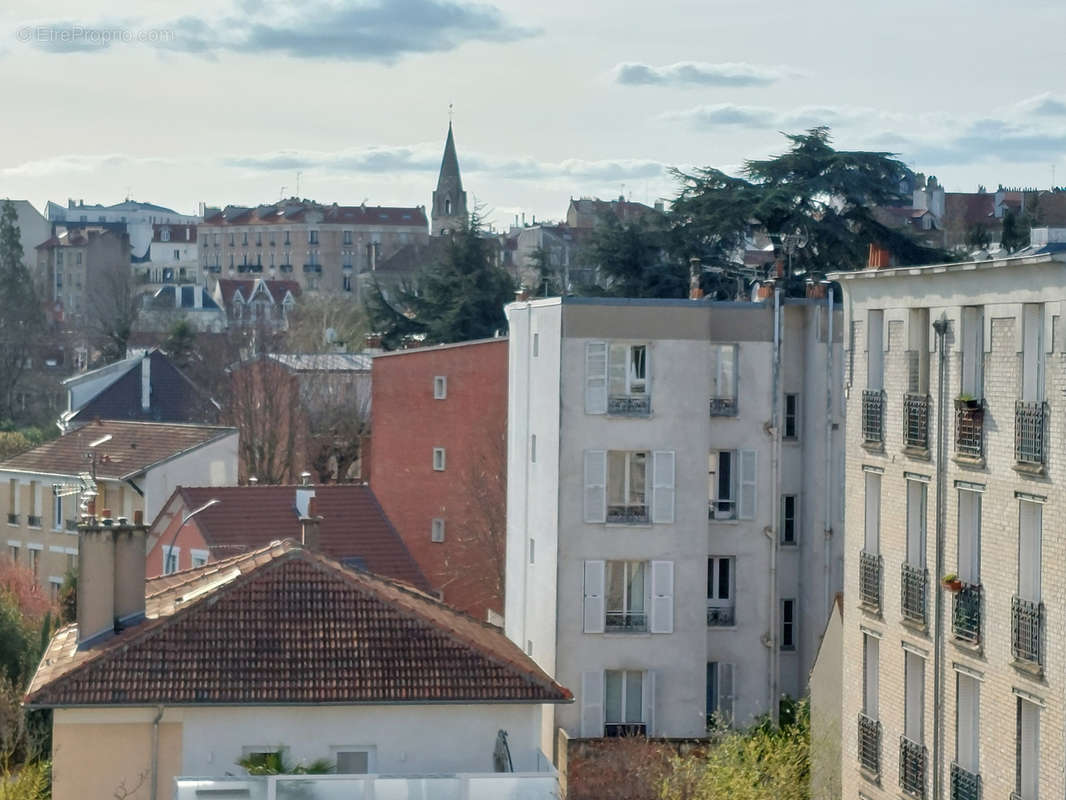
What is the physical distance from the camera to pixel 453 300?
51438 mm

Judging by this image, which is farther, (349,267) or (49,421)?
(349,267)

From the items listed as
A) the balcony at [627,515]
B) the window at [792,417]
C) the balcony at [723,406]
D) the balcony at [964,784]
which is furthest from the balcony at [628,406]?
the balcony at [964,784]

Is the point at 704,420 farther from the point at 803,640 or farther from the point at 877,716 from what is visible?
the point at 877,716

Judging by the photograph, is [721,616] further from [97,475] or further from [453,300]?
[453,300]

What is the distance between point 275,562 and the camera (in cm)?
2256

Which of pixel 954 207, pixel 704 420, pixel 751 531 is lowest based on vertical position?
pixel 751 531

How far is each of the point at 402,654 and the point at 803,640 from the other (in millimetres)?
12842

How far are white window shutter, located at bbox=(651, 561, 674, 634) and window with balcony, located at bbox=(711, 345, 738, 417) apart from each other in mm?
2872

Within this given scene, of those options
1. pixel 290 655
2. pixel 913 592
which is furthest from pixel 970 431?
pixel 290 655

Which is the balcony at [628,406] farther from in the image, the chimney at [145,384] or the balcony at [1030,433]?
the chimney at [145,384]

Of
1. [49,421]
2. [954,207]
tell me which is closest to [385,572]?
[49,421]

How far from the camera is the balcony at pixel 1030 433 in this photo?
17.3 meters

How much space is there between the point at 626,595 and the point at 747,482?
9.71ft

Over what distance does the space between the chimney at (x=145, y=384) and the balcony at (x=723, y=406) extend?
35952 millimetres
